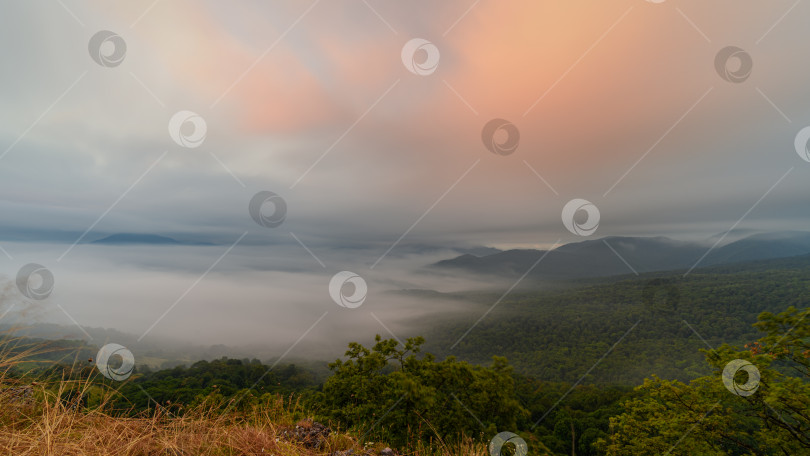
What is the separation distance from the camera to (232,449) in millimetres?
6359

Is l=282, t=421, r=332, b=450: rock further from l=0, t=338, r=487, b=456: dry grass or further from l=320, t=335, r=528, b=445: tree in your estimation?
l=320, t=335, r=528, b=445: tree

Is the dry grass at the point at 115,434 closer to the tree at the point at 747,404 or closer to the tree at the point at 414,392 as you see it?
the tree at the point at 414,392

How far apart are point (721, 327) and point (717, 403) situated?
749ft

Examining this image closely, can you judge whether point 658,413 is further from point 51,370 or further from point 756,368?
point 51,370

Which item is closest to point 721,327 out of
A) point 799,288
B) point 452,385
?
point 799,288

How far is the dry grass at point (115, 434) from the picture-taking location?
17.9 ft

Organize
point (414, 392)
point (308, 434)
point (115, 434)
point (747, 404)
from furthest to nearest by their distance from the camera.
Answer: point (747, 404), point (414, 392), point (308, 434), point (115, 434)

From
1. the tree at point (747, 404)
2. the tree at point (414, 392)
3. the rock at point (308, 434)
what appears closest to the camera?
the rock at point (308, 434)

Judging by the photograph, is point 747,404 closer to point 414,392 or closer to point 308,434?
point 414,392

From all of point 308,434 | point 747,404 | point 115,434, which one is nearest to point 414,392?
point 308,434

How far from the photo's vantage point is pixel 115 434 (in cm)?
623

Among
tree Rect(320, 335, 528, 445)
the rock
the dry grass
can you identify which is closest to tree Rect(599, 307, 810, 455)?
tree Rect(320, 335, 528, 445)

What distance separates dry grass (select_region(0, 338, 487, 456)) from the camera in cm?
544

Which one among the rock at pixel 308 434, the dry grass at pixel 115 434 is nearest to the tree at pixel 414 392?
the rock at pixel 308 434
